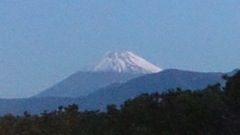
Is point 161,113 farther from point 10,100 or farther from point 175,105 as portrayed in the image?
point 10,100

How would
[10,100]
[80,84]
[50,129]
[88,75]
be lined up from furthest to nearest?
1. [80,84]
2. [88,75]
3. [10,100]
4. [50,129]

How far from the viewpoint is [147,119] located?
11.0m

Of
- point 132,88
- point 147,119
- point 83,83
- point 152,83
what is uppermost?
point 83,83

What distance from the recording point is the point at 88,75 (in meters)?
43.8

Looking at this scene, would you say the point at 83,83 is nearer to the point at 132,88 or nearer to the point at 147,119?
the point at 132,88

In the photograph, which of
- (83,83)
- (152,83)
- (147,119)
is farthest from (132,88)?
(147,119)

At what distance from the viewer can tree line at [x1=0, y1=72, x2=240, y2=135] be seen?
1074cm

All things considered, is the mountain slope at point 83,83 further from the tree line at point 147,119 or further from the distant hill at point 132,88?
the tree line at point 147,119

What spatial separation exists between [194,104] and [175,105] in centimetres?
23

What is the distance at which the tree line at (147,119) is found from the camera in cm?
1074

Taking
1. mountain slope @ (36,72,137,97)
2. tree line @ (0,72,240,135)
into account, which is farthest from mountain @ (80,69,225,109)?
tree line @ (0,72,240,135)

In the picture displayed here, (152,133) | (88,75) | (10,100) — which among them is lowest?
(152,133)

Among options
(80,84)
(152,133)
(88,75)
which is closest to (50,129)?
(152,133)

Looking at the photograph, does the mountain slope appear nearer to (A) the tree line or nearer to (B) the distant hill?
(B) the distant hill
